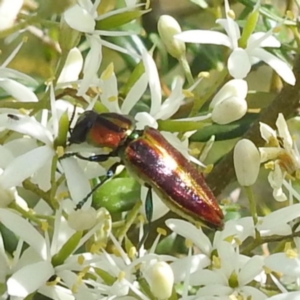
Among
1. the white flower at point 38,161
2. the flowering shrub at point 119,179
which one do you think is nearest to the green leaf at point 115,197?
the flowering shrub at point 119,179

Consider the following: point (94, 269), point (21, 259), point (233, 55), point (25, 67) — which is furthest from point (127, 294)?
point (25, 67)

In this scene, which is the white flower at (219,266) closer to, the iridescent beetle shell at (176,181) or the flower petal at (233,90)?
the iridescent beetle shell at (176,181)

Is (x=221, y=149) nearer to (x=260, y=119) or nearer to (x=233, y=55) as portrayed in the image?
(x=260, y=119)

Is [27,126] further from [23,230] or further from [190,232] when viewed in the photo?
[190,232]

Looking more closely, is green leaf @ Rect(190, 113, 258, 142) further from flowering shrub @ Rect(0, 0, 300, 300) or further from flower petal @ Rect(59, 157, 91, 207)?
flower petal @ Rect(59, 157, 91, 207)

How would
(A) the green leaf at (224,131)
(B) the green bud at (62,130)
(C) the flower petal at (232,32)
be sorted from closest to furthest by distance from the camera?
(B) the green bud at (62,130)
(C) the flower petal at (232,32)
(A) the green leaf at (224,131)

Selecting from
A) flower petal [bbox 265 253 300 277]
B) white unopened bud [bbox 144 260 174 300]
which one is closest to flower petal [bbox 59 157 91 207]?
white unopened bud [bbox 144 260 174 300]

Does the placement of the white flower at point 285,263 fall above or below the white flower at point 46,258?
below
